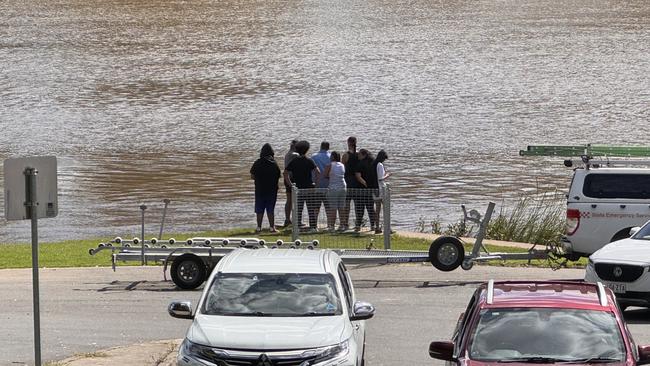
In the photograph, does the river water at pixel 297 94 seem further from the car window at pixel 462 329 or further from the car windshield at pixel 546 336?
the car windshield at pixel 546 336

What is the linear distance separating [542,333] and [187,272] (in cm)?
928

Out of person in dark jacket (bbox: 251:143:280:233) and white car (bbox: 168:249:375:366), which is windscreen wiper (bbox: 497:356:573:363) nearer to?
white car (bbox: 168:249:375:366)

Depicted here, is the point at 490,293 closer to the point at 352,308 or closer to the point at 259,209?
the point at 352,308

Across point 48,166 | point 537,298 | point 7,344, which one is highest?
point 48,166

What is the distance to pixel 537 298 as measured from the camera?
11.6 metres

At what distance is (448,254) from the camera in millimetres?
20328

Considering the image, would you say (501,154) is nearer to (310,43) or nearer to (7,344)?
(310,43)

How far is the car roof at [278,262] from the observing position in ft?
45.0

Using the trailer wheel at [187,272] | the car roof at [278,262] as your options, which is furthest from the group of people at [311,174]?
the car roof at [278,262]

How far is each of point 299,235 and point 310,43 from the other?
35451mm

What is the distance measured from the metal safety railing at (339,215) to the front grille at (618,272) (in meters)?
4.91

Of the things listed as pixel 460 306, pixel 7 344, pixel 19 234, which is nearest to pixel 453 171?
pixel 19 234

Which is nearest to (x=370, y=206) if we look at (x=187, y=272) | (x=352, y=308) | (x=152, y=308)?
(x=187, y=272)

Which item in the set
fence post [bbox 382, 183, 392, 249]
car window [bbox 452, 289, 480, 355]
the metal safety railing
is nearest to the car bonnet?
car window [bbox 452, 289, 480, 355]
